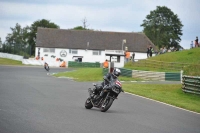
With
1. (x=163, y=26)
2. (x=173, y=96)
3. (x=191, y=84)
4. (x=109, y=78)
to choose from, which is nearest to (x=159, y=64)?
(x=191, y=84)

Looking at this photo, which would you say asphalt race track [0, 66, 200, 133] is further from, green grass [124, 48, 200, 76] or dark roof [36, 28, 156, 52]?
dark roof [36, 28, 156, 52]

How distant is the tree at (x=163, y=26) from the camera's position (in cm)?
11803

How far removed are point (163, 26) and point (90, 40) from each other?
22894mm

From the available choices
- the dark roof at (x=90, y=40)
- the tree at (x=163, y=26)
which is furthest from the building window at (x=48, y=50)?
the tree at (x=163, y=26)

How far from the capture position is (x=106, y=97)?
53.9 feet

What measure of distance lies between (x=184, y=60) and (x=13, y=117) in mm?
44676

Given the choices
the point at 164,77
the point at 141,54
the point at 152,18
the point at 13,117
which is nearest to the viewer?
the point at 13,117

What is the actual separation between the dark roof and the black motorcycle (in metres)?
85.5

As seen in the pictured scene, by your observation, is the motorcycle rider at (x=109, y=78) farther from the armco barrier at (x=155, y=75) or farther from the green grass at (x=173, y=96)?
the armco barrier at (x=155, y=75)

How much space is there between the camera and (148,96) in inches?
1021

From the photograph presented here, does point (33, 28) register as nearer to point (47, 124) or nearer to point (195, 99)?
point (195, 99)

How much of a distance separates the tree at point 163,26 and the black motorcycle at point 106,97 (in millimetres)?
101443

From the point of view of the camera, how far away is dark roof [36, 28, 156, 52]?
103m

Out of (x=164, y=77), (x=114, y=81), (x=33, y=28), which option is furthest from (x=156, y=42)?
(x=114, y=81)
